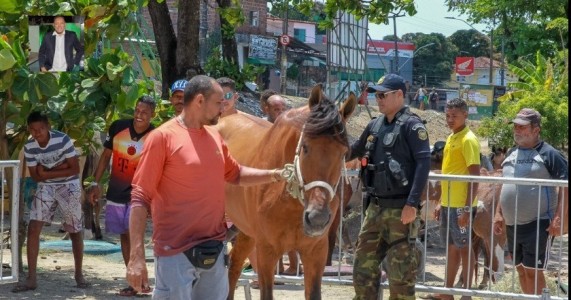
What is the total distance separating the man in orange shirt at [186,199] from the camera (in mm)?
5148

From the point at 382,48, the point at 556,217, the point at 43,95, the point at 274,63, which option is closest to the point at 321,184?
the point at 556,217

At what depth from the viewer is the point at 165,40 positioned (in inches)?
635

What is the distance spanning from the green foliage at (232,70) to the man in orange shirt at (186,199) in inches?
470

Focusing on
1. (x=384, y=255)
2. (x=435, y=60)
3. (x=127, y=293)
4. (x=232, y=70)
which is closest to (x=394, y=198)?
(x=384, y=255)

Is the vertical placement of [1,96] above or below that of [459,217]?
above

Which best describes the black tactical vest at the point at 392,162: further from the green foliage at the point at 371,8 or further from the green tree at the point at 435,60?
the green tree at the point at 435,60

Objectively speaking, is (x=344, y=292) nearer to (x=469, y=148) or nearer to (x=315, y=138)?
(x=469, y=148)

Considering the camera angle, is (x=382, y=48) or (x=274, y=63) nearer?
(x=274, y=63)

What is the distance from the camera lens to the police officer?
714 centimetres

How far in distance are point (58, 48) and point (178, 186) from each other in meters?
4.32

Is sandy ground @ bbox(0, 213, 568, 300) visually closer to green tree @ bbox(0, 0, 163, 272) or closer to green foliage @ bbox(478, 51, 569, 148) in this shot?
green tree @ bbox(0, 0, 163, 272)

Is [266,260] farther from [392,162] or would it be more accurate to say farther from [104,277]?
[104,277]

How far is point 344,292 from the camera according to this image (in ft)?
32.2

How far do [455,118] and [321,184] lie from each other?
139 inches
